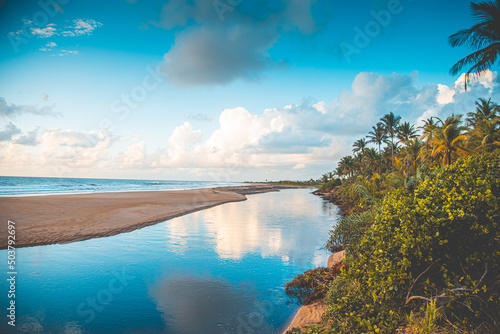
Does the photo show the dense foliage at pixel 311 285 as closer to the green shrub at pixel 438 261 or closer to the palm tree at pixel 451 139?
the green shrub at pixel 438 261

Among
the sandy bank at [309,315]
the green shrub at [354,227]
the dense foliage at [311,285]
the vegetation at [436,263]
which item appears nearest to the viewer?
Result: the vegetation at [436,263]

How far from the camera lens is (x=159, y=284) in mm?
10242

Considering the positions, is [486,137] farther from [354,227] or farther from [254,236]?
[254,236]

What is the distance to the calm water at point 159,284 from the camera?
24.6 feet

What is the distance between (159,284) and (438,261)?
9139 millimetres

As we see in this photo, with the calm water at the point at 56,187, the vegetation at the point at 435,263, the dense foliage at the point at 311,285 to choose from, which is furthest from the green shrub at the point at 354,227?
the calm water at the point at 56,187


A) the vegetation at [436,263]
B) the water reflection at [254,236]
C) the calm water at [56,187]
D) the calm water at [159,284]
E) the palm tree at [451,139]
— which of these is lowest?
the water reflection at [254,236]

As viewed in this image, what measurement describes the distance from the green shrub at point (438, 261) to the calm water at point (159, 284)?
3.22 meters

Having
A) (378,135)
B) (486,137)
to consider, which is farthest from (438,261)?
(378,135)

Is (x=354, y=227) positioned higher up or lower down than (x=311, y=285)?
higher up

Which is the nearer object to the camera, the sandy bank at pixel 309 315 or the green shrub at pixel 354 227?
the sandy bank at pixel 309 315

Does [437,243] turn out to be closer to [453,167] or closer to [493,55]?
[453,167]

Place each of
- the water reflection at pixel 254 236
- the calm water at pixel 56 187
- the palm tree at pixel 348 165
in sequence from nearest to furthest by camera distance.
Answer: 1. the water reflection at pixel 254 236
2. the calm water at pixel 56 187
3. the palm tree at pixel 348 165

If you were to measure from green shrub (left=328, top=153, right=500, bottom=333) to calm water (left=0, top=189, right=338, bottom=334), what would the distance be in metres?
3.22
